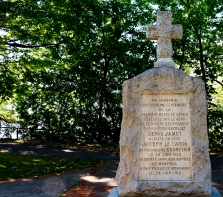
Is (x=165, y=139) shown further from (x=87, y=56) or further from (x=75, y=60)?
(x=87, y=56)

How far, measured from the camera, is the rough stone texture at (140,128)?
14.9ft

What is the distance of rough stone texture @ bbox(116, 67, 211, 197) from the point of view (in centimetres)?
454

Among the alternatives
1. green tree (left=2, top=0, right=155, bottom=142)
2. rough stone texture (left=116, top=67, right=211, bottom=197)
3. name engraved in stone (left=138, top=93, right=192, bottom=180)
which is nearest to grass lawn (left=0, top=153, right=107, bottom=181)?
rough stone texture (left=116, top=67, right=211, bottom=197)

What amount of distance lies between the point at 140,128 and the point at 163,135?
372 mm

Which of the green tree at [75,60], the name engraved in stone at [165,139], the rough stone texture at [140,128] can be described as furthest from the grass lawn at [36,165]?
the green tree at [75,60]

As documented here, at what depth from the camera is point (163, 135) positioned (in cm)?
469

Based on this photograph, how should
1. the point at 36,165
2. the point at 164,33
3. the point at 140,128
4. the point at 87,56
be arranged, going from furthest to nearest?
the point at 87,56, the point at 36,165, the point at 164,33, the point at 140,128

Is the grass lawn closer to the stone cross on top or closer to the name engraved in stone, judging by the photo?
the name engraved in stone

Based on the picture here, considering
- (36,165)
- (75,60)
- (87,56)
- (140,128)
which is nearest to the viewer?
(140,128)

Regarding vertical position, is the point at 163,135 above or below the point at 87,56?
below

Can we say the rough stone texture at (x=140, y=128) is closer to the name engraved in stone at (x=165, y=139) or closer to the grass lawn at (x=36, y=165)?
the name engraved in stone at (x=165, y=139)

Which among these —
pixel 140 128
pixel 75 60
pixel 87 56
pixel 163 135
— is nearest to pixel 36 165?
pixel 140 128

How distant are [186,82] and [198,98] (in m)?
0.31

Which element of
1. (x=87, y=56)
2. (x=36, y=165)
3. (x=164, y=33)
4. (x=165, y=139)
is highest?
(x=87, y=56)
